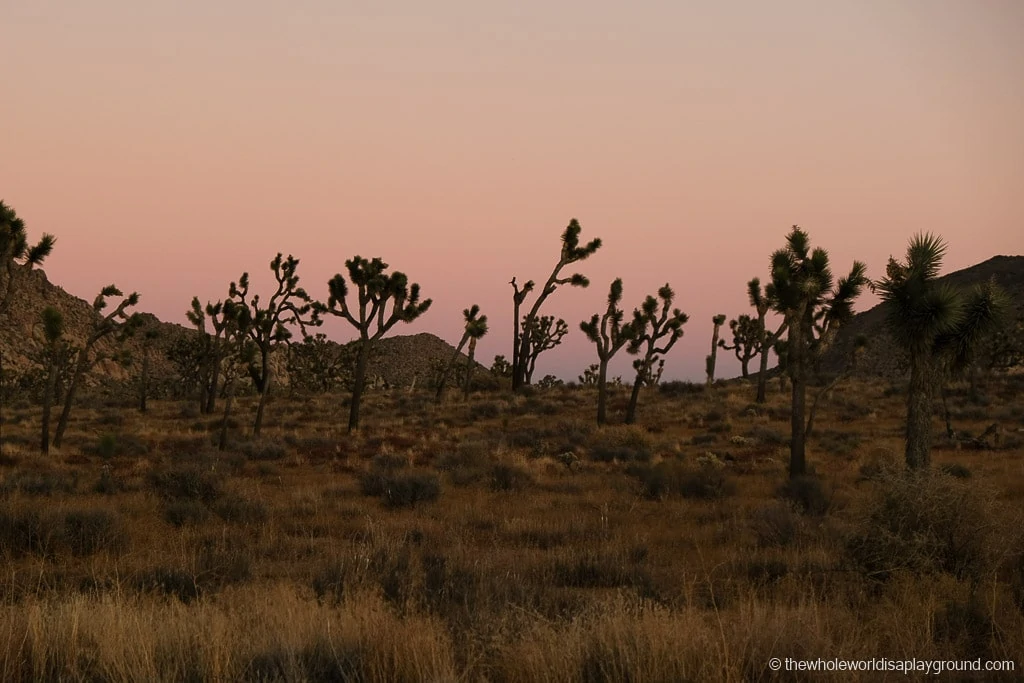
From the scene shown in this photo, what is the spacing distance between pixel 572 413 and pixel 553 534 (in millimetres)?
25283

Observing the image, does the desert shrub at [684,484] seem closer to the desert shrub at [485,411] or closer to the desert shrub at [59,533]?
the desert shrub at [59,533]

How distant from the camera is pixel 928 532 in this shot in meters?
7.88

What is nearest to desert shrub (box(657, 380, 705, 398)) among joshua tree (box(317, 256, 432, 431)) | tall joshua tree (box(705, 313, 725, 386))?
tall joshua tree (box(705, 313, 725, 386))

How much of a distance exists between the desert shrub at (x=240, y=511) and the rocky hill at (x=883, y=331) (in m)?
63.1

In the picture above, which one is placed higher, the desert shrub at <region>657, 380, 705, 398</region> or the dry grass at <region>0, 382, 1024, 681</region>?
the desert shrub at <region>657, 380, 705, 398</region>

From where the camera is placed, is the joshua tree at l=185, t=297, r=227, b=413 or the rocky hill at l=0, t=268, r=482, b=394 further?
the rocky hill at l=0, t=268, r=482, b=394

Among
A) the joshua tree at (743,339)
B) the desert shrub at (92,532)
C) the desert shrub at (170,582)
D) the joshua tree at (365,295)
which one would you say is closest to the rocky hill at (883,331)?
Result: the joshua tree at (743,339)

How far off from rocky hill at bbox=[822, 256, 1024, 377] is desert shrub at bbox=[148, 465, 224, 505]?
6258 cm

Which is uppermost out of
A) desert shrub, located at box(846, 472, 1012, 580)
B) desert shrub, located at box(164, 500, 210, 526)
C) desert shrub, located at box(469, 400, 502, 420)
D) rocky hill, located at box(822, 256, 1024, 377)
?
rocky hill, located at box(822, 256, 1024, 377)

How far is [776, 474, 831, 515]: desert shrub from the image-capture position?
13.5 m

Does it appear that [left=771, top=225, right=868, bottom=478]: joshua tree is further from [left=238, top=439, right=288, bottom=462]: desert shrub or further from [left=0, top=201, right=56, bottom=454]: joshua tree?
[left=0, top=201, right=56, bottom=454]: joshua tree

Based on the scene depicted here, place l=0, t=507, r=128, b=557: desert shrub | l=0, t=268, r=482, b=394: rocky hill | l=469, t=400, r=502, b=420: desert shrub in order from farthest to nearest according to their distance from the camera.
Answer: l=0, t=268, r=482, b=394: rocky hill → l=469, t=400, r=502, b=420: desert shrub → l=0, t=507, r=128, b=557: desert shrub

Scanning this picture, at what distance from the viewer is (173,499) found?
13.5 metres

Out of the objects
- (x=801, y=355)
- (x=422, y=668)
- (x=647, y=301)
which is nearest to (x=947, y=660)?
(x=422, y=668)
